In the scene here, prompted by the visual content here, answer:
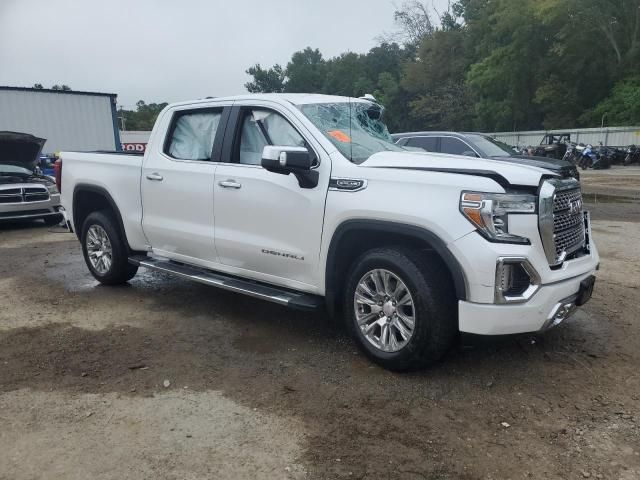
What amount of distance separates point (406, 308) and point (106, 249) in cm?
389

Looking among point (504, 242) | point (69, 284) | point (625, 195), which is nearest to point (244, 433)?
point (504, 242)

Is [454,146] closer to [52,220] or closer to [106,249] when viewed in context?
[106,249]

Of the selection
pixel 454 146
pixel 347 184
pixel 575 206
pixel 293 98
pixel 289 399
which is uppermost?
pixel 293 98

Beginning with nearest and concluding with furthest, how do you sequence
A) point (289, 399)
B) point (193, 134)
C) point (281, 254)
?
point (289, 399), point (281, 254), point (193, 134)

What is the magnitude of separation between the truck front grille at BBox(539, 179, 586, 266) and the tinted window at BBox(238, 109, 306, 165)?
193 centimetres

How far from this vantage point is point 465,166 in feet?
12.3

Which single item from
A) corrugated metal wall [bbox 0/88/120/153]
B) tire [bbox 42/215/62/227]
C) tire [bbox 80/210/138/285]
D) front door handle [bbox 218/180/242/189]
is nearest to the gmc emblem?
front door handle [bbox 218/180/242/189]

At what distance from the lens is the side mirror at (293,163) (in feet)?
13.2

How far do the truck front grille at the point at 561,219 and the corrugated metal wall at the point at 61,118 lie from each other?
58.1ft

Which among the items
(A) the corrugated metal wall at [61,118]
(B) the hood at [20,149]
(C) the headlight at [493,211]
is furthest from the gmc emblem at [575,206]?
(A) the corrugated metal wall at [61,118]

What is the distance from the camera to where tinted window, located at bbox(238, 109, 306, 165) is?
4.61 m

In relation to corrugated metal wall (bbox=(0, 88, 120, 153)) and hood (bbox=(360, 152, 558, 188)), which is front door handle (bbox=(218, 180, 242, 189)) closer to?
hood (bbox=(360, 152, 558, 188))

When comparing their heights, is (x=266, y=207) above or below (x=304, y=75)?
below

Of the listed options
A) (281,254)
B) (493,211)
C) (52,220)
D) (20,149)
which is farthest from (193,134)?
(20,149)
